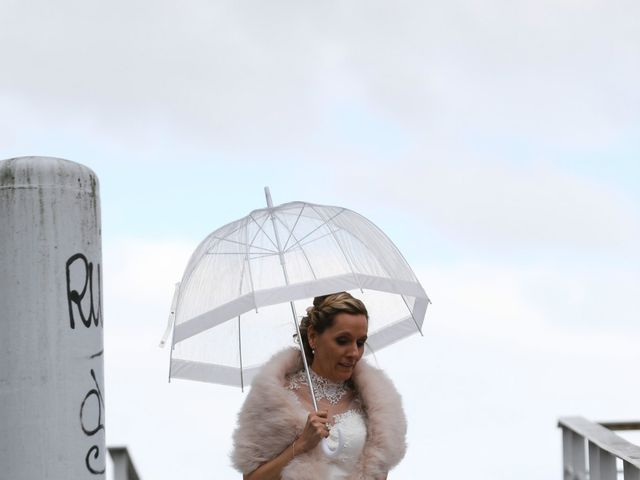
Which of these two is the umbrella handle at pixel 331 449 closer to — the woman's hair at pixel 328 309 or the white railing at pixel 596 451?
the woman's hair at pixel 328 309

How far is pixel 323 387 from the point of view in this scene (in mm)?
5035

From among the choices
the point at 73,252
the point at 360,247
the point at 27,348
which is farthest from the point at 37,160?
the point at 360,247

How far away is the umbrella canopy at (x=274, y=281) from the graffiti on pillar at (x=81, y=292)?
772 millimetres

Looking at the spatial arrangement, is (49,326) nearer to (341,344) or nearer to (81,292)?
(81,292)

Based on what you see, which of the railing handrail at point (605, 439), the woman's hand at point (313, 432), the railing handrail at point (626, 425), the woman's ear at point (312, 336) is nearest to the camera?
the woman's hand at point (313, 432)

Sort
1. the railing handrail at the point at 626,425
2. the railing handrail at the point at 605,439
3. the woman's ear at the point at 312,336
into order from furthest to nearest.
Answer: the railing handrail at the point at 626,425 → the railing handrail at the point at 605,439 → the woman's ear at the point at 312,336

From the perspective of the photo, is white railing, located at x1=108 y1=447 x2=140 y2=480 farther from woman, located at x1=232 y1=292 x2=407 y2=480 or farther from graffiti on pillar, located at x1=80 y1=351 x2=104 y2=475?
graffiti on pillar, located at x1=80 y1=351 x2=104 y2=475

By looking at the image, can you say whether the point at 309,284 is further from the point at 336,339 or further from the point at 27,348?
the point at 27,348

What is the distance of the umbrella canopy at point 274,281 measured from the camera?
5.08 m

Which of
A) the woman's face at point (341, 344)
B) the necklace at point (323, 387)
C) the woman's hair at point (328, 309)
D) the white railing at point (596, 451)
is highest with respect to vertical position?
the woman's hair at point (328, 309)

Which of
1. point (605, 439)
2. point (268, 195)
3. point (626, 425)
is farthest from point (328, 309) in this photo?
point (626, 425)

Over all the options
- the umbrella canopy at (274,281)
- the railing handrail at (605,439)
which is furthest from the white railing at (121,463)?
the railing handrail at (605,439)

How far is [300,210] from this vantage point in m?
5.36

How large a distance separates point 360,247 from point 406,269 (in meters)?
0.26
